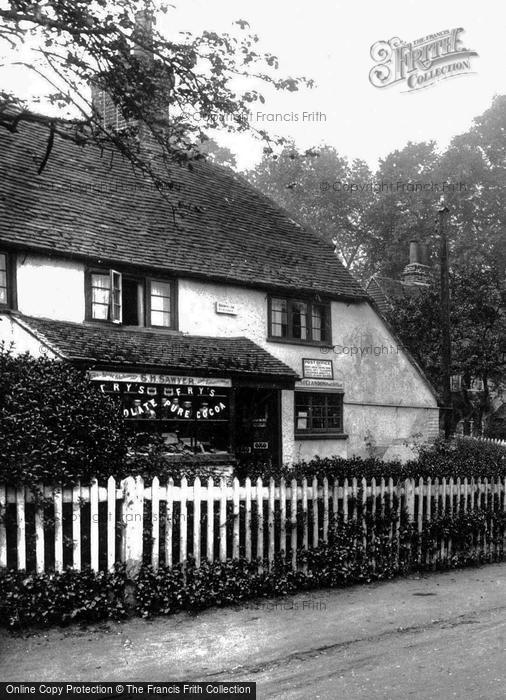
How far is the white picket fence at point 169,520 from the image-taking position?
750 cm

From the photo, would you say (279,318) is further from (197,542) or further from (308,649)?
(308,649)

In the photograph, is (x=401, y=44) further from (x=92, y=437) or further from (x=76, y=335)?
(x=92, y=437)

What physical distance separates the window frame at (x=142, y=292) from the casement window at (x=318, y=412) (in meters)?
4.25

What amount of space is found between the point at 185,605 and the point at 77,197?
11.7m

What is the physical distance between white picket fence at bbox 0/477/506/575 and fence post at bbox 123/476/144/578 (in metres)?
0.01

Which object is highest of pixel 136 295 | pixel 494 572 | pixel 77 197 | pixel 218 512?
pixel 77 197

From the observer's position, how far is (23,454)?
7418 mm

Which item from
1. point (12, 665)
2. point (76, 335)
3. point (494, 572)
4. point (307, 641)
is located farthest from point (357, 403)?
point (12, 665)

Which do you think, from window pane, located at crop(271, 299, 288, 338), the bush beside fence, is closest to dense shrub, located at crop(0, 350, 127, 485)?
the bush beside fence

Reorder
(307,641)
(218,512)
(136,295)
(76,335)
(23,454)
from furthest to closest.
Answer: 1. (136,295)
2. (76,335)
3. (218,512)
4. (23,454)
5. (307,641)

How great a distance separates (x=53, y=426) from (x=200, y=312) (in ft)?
32.9

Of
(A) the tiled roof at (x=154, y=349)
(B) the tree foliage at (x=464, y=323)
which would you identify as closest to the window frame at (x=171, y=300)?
(A) the tiled roof at (x=154, y=349)

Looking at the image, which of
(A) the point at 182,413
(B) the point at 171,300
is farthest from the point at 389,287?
(A) the point at 182,413

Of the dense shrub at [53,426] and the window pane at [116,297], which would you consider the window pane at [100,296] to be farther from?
the dense shrub at [53,426]
